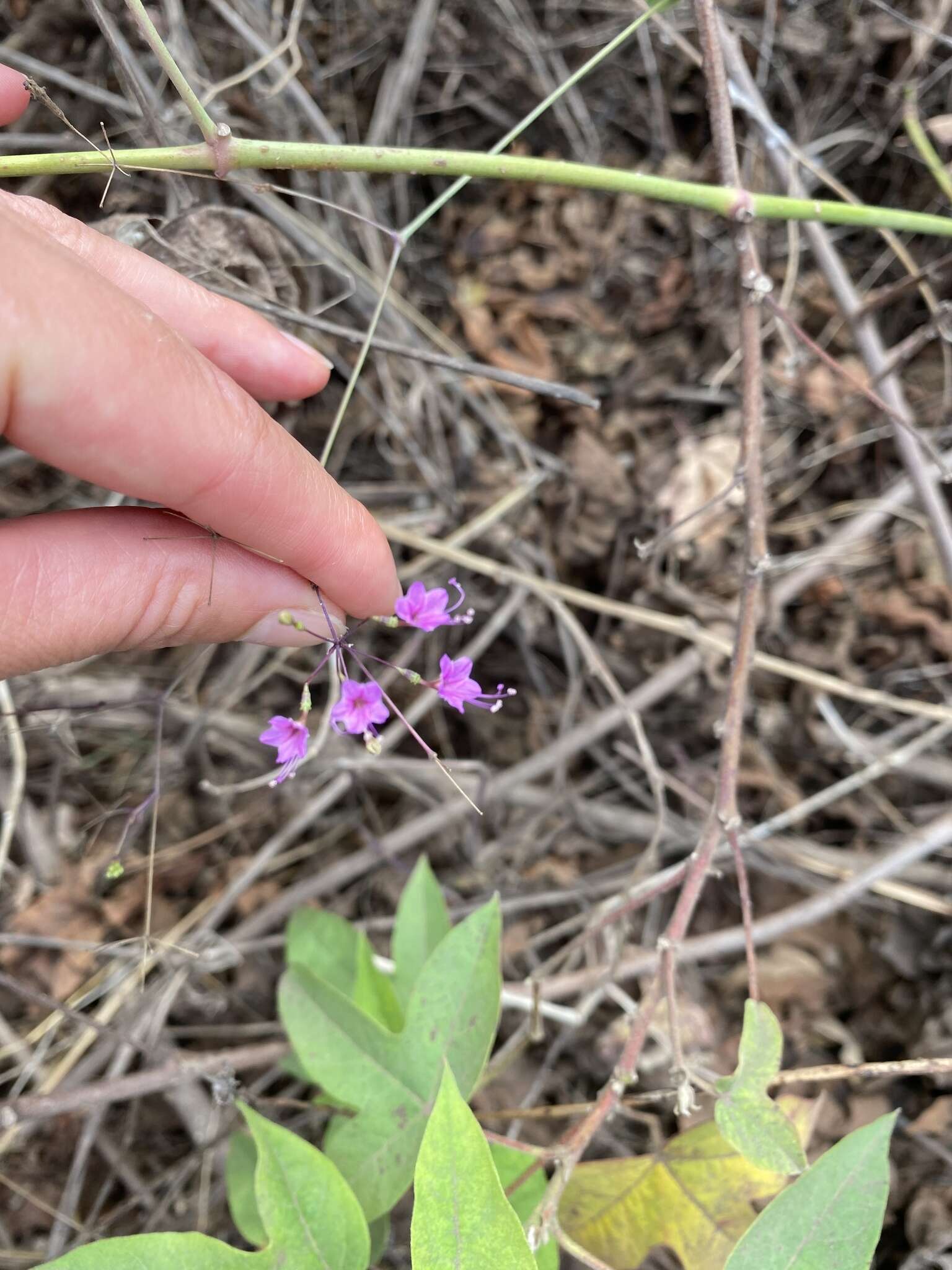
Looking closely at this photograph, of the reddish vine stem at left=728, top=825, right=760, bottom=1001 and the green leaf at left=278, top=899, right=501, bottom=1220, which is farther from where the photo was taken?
→ the green leaf at left=278, top=899, right=501, bottom=1220

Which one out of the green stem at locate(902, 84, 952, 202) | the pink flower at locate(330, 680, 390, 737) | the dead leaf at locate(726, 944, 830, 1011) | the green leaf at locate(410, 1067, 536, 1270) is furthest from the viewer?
the dead leaf at locate(726, 944, 830, 1011)

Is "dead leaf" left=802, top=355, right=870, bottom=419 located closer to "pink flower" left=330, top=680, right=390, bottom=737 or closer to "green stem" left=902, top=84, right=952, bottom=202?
"green stem" left=902, top=84, right=952, bottom=202

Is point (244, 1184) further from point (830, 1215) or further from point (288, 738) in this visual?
point (830, 1215)

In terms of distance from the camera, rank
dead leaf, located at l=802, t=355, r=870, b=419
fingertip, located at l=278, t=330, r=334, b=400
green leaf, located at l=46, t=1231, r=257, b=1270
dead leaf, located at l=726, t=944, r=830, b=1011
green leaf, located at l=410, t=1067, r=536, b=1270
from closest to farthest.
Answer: green leaf, located at l=410, t=1067, r=536, b=1270 < green leaf, located at l=46, t=1231, r=257, b=1270 < fingertip, located at l=278, t=330, r=334, b=400 < dead leaf, located at l=726, t=944, r=830, b=1011 < dead leaf, located at l=802, t=355, r=870, b=419

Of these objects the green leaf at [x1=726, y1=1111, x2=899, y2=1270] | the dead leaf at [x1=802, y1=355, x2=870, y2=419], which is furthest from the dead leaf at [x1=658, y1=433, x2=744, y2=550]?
the green leaf at [x1=726, y1=1111, x2=899, y2=1270]

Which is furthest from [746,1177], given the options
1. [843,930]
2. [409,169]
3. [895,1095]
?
[409,169]

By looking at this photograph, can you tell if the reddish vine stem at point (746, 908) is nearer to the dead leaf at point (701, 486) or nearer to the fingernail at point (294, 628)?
the fingernail at point (294, 628)

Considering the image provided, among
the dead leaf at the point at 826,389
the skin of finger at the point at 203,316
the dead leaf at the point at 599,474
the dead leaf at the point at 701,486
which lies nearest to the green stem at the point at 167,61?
the skin of finger at the point at 203,316
